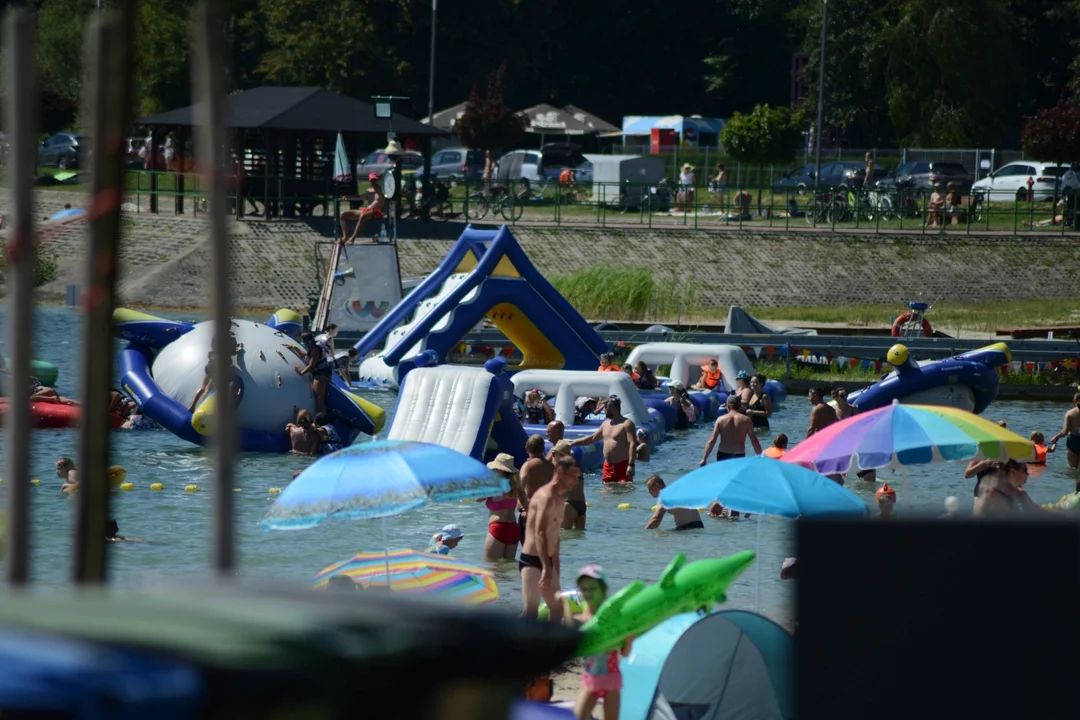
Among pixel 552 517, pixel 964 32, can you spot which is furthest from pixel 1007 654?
pixel 964 32

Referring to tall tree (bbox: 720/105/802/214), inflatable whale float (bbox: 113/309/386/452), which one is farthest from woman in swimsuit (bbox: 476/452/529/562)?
tall tree (bbox: 720/105/802/214)

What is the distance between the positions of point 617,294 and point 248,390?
45.0 feet

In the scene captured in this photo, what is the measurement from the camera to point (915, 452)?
11.8 meters

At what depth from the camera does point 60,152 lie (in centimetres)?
5056

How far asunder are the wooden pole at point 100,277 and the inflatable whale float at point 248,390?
14.5 meters

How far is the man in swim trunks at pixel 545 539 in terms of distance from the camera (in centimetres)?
1013

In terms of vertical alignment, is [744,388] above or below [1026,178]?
below

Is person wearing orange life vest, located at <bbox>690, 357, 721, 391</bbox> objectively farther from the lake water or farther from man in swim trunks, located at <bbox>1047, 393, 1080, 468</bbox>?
man in swim trunks, located at <bbox>1047, 393, 1080, 468</bbox>

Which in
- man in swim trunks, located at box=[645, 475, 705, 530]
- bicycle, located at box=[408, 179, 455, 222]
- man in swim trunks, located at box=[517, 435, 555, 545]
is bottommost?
man in swim trunks, located at box=[645, 475, 705, 530]

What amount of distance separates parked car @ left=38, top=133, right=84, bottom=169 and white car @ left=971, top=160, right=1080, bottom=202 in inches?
1041

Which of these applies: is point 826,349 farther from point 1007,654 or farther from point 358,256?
point 1007,654

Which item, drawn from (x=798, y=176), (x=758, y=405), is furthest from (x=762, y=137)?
(x=758, y=405)

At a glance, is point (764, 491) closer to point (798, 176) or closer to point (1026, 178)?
point (1026, 178)

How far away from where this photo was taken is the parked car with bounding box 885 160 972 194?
4414cm
